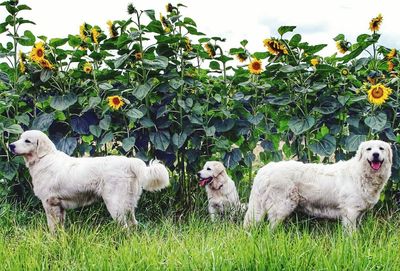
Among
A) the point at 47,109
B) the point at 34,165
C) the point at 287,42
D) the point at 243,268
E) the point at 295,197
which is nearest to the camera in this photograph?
the point at 243,268

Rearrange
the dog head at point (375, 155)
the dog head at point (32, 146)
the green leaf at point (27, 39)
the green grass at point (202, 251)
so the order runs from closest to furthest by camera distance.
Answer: the green grass at point (202, 251) < the dog head at point (375, 155) < the dog head at point (32, 146) < the green leaf at point (27, 39)

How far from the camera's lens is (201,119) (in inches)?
254

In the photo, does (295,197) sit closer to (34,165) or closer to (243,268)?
(243,268)

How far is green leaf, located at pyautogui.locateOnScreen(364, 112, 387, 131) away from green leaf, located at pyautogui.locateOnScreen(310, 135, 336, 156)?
40 centimetres

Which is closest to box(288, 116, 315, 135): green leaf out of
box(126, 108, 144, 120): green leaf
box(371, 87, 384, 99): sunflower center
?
box(371, 87, 384, 99): sunflower center

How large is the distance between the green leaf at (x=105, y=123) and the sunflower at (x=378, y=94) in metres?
2.64

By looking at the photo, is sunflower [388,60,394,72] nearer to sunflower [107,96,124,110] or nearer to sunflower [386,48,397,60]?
sunflower [386,48,397,60]

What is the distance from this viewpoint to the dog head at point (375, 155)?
523cm

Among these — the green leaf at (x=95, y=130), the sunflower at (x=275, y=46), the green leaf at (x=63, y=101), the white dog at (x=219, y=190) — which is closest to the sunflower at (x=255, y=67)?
the sunflower at (x=275, y=46)

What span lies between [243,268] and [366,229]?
1761 millimetres

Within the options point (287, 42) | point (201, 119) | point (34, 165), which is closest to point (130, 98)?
point (201, 119)

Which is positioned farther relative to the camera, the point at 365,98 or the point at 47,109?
the point at 47,109

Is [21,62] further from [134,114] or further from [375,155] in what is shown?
[375,155]

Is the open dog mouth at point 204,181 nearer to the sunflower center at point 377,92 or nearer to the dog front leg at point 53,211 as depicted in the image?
the dog front leg at point 53,211
